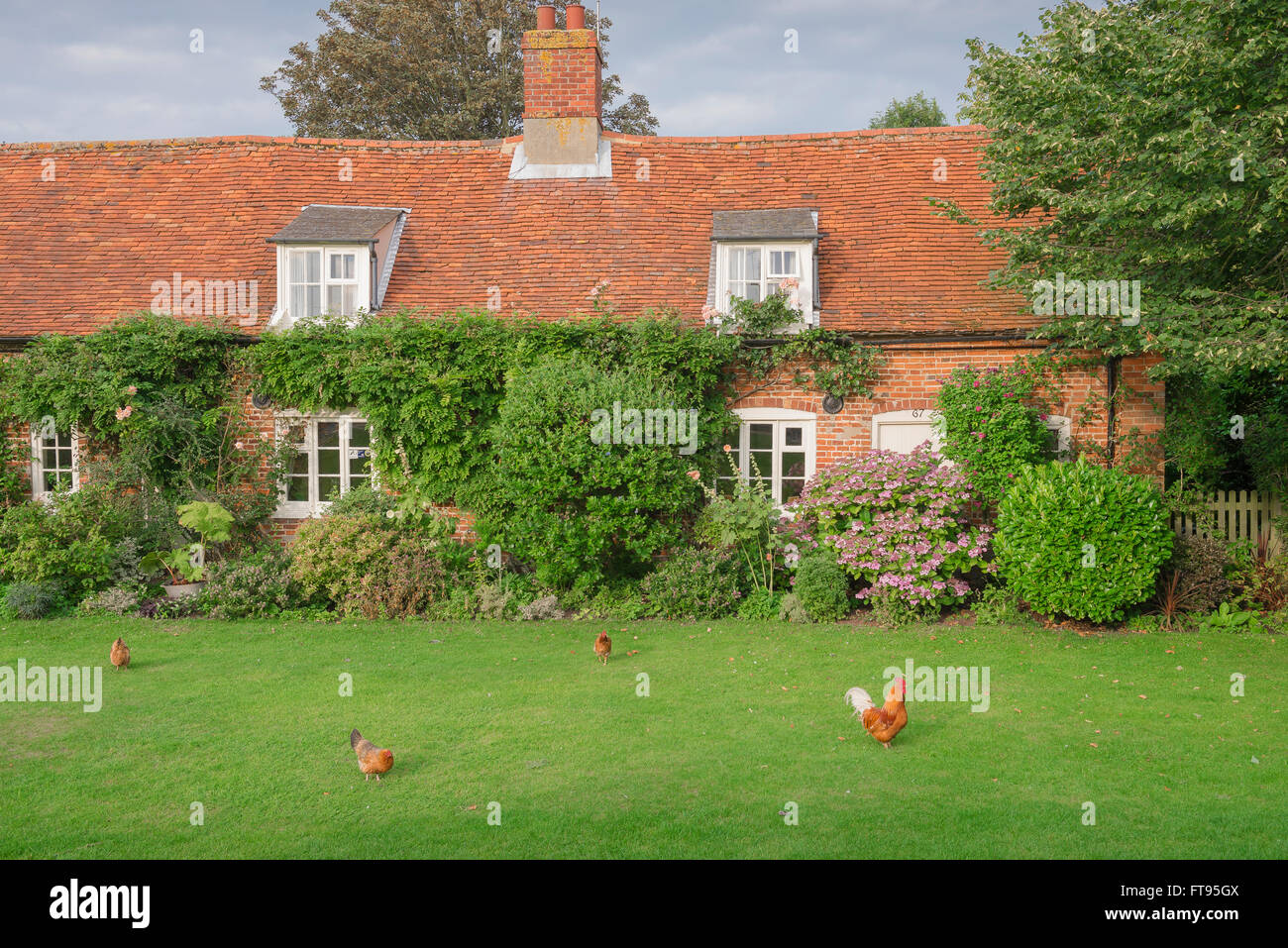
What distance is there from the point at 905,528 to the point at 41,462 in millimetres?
12417

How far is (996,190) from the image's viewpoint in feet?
38.2

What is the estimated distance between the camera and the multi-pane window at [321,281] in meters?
13.9

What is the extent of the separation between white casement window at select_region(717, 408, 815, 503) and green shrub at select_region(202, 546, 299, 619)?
6007 mm

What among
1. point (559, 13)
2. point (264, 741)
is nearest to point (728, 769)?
point (264, 741)

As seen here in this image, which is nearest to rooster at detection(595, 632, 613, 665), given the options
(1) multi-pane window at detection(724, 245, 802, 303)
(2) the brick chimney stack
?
(1) multi-pane window at detection(724, 245, 802, 303)

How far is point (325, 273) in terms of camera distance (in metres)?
13.9

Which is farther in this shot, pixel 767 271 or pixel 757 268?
pixel 757 268

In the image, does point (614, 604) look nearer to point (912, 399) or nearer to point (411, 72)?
point (912, 399)

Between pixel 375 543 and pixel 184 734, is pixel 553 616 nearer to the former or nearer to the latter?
pixel 375 543

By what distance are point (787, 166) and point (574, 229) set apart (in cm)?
388

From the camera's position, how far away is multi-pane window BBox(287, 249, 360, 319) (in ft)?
45.6

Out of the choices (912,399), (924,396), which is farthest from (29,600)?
(924,396)

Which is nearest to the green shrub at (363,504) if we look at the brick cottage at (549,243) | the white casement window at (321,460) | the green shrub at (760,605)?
the white casement window at (321,460)

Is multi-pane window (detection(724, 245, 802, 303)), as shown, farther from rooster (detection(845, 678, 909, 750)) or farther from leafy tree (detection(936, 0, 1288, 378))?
rooster (detection(845, 678, 909, 750))
